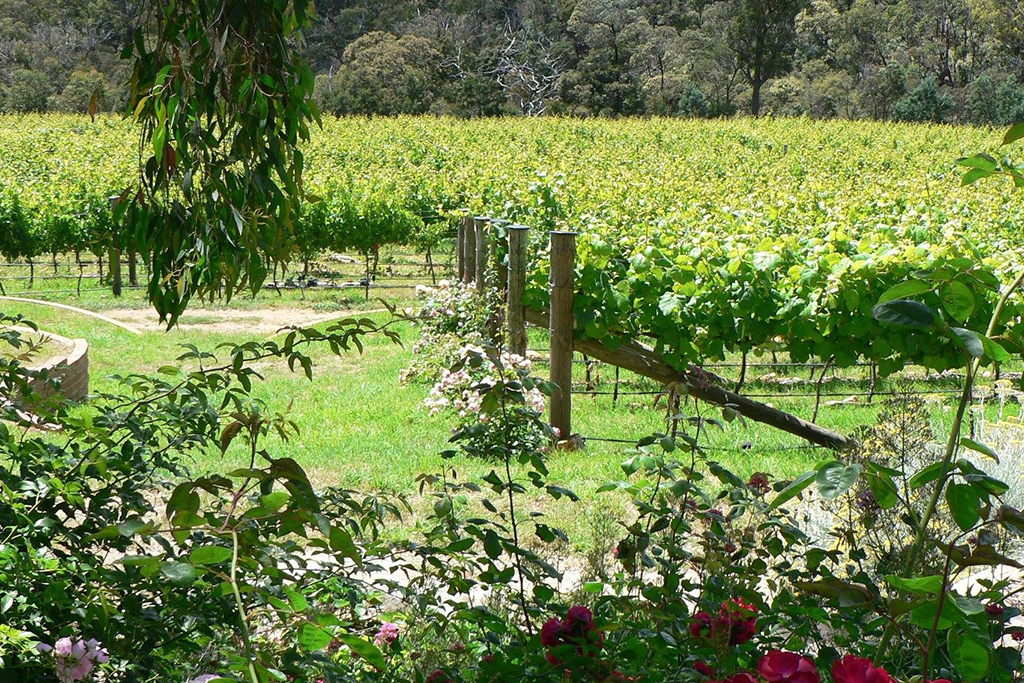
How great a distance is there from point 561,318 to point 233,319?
20.0 ft

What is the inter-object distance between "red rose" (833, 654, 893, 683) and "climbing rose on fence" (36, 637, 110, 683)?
110 cm

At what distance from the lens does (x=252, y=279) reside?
208cm

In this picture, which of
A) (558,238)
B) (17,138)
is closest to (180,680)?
(558,238)

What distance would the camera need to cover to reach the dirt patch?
10109mm

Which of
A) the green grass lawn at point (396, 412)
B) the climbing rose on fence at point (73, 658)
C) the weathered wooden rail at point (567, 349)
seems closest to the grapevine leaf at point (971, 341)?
the climbing rose on fence at point (73, 658)

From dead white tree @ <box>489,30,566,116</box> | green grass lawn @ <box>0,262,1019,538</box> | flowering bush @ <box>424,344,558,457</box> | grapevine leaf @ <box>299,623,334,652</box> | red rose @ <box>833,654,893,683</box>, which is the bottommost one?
green grass lawn @ <box>0,262,1019,538</box>

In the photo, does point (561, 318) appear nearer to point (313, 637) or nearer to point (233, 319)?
point (313, 637)

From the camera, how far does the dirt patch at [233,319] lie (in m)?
10.1

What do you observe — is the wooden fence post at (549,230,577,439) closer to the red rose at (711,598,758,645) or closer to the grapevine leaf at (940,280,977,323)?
the red rose at (711,598,758,645)

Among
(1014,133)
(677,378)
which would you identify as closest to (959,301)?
(1014,133)

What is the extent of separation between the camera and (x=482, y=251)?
644cm

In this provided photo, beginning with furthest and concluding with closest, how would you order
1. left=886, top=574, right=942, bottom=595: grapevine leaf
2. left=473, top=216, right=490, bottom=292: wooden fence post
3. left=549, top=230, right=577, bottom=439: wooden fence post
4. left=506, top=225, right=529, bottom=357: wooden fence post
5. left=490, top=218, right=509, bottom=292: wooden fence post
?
left=473, top=216, right=490, bottom=292: wooden fence post → left=490, top=218, right=509, bottom=292: wooden fence post → left=506, top=225, right=529, bottom=357: wooden fence post → left=549, top=230, right=577, bottom=439: wooden fence post → left=886, top=574, right=942, bottom=595: grapevine leaf

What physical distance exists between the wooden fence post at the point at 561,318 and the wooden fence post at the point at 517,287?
0.38 m

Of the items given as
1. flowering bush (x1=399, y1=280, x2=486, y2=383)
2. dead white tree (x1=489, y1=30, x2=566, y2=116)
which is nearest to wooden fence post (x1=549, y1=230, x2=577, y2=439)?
flowering bush (x1=399, y1=280, x2=486, y2=383)
